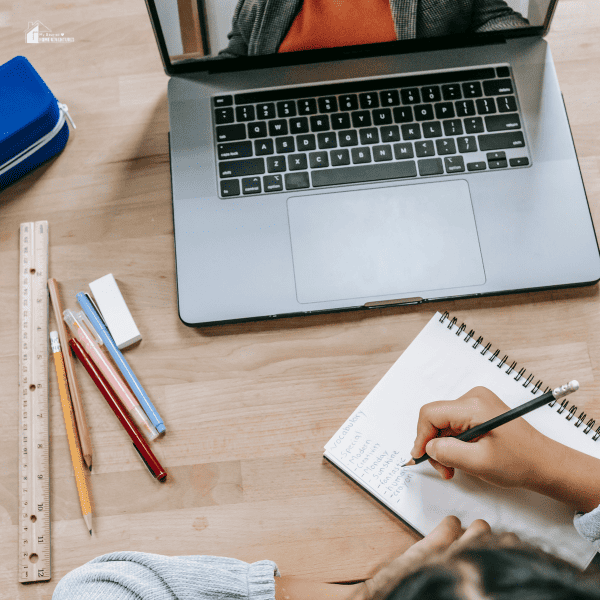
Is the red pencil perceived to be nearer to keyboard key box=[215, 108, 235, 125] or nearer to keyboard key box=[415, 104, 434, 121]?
keyboard key box=[215, 108, 235, 125]

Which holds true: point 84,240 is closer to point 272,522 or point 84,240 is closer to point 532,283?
point 272,522

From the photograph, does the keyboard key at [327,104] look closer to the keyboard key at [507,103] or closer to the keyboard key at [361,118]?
the keyboard key at [361,118]

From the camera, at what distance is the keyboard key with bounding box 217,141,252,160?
0.64 meters

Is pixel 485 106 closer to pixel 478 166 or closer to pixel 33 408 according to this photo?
pixel 478 166

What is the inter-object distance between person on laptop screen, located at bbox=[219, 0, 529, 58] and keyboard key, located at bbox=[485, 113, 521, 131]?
11 cm

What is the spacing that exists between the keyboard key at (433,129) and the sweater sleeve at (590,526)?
0.42 metres

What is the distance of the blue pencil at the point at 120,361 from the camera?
23.9 inches

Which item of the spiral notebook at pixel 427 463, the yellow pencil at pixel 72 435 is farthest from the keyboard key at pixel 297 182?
the yellow pencil at pixel 72 435

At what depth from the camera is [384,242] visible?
617mm

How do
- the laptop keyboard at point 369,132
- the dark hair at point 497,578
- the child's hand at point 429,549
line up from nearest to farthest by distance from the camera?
the dark hair at point 497,578
the child's hand at point 429,549
the laptop keyboard at point 369,132

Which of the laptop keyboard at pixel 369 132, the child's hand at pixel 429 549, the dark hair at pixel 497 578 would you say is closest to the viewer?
the dark hair at pixel 497 578

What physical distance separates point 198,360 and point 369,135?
32cm

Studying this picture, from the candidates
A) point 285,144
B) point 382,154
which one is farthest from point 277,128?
point 382,154

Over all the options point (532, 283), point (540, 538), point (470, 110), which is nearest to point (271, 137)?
point (470, 110)
